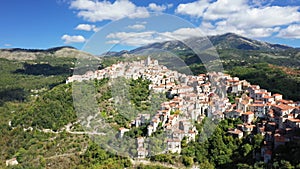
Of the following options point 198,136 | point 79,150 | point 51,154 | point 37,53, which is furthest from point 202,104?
point 37,53

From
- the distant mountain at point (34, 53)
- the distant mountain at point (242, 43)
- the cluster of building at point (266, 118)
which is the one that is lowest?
the cluster of building at point (266, 118)

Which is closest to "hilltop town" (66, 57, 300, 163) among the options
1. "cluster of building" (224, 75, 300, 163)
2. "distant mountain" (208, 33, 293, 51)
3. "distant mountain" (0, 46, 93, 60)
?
"cluster of building" (224, 75, 300, 163)

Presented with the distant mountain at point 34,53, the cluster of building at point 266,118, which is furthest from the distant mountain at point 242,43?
the cluster of building at point 266,118

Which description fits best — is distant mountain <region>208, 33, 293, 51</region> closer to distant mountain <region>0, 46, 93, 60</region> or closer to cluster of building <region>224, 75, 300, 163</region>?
distant mountain <region>0, 46, 93, 60</region>

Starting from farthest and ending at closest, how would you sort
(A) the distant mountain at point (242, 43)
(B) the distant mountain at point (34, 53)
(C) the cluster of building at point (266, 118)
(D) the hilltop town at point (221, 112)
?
1. (A) the distant mountain at point (242, 43)
2. (B) the distant mountain at point (34, 53)
3. (D) the hilltop town at point (221, 112)
4. (C) the cluster of building at point (266, 118)

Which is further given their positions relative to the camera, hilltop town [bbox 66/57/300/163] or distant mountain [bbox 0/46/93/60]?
distant mountain [bbox 0/46/93/60]

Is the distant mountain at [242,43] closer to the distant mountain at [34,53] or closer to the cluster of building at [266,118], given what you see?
the distant mountain at [34,53]

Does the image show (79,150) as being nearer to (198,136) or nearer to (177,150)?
(177,150)

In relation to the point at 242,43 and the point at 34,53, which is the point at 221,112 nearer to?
the point at 34,53
